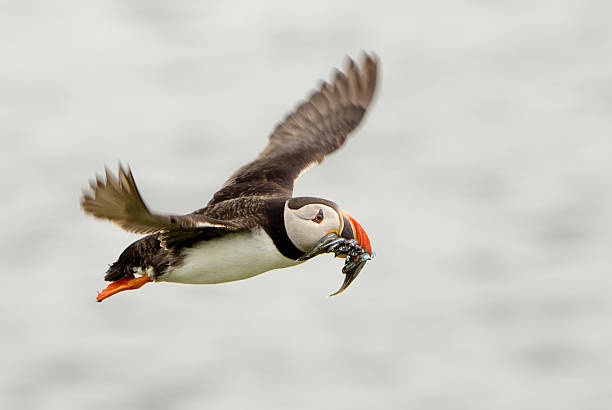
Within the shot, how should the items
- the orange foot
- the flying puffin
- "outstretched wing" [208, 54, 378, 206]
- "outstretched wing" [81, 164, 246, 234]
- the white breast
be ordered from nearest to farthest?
1. "outstretched wing" [81, 164, 246, 234]
2. the flying puffin
3. the white breast
4. the orange foot
5. "outstretched wing" [208, 54, 378, 206]

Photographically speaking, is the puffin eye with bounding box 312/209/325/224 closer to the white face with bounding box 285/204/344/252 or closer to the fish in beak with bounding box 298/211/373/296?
the white face with bounding box 285/204/344/252

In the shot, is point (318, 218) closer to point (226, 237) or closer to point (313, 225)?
point (313, 225)

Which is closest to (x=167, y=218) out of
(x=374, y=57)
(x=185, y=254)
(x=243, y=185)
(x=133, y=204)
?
(x=133, y=204)

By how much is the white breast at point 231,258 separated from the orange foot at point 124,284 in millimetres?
376

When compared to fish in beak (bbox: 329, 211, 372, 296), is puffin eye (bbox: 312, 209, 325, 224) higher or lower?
higher

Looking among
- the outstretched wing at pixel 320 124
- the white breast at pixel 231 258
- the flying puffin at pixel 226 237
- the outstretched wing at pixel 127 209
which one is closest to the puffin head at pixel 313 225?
the flying puffin at pixel 226 237

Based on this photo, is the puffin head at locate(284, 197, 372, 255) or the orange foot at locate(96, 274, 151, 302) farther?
the orange foot at locate(96, 274, 151, 302)

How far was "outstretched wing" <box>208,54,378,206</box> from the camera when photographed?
12867mm

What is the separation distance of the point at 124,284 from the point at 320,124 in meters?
3.65

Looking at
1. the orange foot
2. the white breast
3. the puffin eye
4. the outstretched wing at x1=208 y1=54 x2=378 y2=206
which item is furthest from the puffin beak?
the outstretched wing at x1=208 y1=54 x2=378 y2=206

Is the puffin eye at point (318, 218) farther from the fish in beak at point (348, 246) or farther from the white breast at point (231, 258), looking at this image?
the white breast at point (231, 258)

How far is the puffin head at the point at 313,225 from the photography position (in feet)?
34.4

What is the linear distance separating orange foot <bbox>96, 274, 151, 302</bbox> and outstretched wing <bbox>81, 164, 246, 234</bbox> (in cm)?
103

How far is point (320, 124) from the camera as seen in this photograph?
45.5ft
